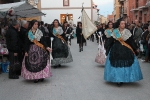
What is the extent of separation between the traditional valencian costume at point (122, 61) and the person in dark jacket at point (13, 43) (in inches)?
115

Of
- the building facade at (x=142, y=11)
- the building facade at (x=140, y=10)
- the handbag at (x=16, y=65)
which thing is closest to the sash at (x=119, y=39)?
the handbag at (x=16, y=65)

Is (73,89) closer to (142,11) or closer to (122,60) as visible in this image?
(122,60)

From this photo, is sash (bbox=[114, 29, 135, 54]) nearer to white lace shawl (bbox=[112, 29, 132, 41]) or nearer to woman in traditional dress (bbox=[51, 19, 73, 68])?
white lace shawl (bbox=[112, 29, 132, 41])

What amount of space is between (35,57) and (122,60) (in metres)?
2.43

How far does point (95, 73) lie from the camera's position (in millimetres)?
9648

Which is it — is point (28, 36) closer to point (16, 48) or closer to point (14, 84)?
point (16, 48)

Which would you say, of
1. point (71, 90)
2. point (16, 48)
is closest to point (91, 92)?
point (71, 90)

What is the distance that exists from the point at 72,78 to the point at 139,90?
7.77ft

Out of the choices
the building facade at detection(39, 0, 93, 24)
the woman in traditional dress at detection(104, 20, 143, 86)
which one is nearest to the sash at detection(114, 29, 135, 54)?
the woman in traditional dress at detection(104, 20, 143, 86)

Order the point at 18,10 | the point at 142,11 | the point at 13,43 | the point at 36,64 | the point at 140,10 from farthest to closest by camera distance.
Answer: the point at 140,10, the point at 142,11, the point at 18,10, the point at 13,43, the point at 36,64

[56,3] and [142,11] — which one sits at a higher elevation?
[56,3]

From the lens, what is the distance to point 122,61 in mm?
7387

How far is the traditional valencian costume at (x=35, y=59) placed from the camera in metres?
7.96

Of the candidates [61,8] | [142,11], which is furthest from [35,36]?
[61,8]
